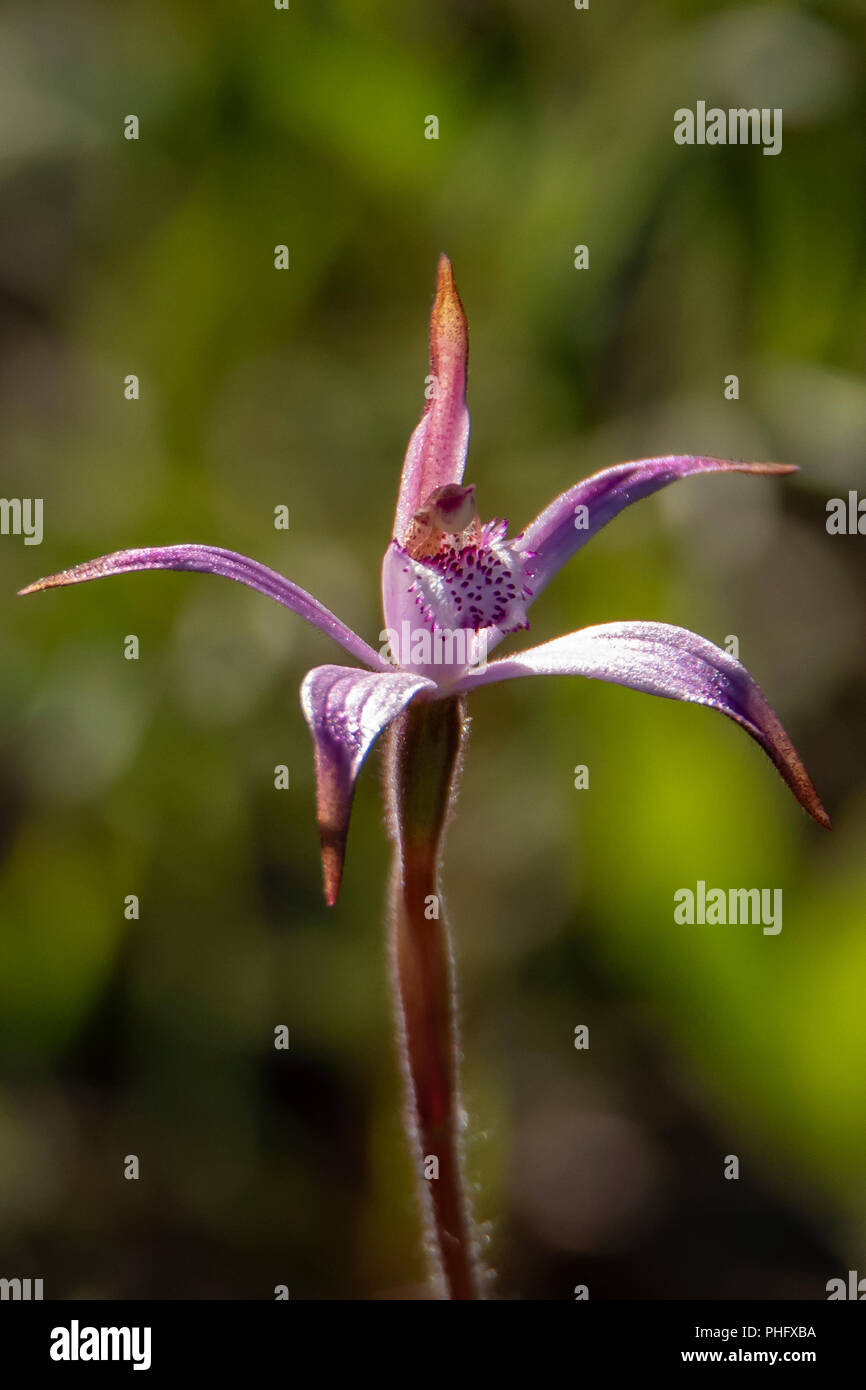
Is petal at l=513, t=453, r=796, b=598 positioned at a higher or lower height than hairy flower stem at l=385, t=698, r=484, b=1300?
higher

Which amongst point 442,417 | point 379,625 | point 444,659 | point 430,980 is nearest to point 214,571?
point 444,659

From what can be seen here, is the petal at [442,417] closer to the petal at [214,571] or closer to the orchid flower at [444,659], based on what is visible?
the orchid flower at [444,659]

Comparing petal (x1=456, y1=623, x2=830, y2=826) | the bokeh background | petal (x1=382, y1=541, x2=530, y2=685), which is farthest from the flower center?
the bokeh background

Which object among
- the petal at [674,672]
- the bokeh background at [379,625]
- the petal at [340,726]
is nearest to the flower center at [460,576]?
the petal at [674,672]

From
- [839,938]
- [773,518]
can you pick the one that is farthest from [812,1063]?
[773,518]

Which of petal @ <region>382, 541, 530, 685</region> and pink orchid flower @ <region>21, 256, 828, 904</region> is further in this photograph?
petal @ <region>382, 541, 530, 685</region>

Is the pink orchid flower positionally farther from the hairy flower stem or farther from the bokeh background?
the bokeh background

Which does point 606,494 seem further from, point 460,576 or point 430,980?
point 430,980
